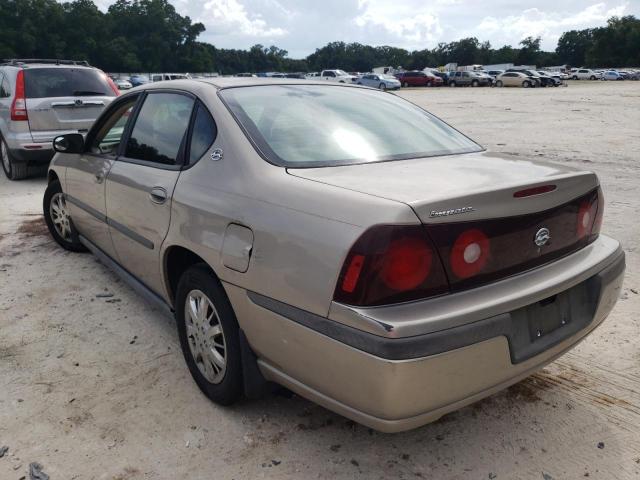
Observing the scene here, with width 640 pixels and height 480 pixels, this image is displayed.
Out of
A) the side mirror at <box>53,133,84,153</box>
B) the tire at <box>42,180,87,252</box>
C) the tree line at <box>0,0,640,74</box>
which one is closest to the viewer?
the side mirror at <box>53,133,84,153</box>

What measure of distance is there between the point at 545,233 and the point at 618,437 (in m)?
1.01

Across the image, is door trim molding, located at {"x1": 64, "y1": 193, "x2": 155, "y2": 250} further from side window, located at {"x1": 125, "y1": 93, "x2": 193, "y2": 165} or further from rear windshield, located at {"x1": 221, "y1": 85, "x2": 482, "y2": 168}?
rear windshield, located at {"x1": 221, "y1": 85, "x2": 482, "y2": 168}

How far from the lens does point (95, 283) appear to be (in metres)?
4.31

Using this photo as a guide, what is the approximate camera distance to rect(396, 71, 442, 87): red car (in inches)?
2098

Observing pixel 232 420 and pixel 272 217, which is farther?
pixel 232 420

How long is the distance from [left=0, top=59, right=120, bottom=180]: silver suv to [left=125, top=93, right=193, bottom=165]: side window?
16.8 feet

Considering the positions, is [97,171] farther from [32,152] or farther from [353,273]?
[32,152]

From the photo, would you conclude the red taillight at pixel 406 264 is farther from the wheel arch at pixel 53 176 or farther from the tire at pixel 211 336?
the wheel arch at pixel 53 176

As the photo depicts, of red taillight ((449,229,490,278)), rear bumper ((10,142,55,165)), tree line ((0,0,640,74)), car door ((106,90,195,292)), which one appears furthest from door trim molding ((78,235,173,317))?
tree line ((0,0,640,74))

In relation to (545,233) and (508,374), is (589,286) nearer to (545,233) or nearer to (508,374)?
(545,233)

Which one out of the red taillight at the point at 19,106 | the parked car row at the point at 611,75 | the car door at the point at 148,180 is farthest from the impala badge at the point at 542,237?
the parked car row at the point at 611,75

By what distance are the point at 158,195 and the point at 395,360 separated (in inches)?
66.8

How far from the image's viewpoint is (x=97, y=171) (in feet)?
12.5

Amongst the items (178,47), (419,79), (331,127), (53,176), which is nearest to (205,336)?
(331,127)
